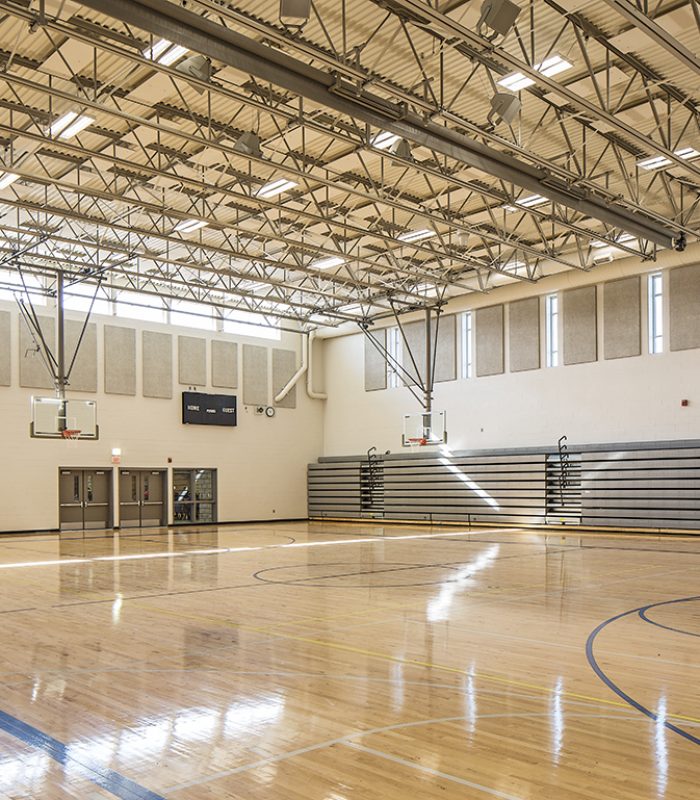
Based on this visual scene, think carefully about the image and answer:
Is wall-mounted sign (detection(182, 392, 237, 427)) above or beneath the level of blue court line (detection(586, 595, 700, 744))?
above

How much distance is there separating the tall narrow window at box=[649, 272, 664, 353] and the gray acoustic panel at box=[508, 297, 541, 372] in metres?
3.86

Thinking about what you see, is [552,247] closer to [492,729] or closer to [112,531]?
[112,531]

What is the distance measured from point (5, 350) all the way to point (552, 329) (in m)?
17.4

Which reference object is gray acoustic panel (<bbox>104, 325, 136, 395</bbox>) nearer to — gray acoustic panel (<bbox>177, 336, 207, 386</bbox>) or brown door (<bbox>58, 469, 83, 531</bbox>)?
gray acoustic panel (<bbox>177, 336, 207, 386</bbox>)

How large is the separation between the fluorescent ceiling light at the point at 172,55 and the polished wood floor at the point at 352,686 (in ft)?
26.0

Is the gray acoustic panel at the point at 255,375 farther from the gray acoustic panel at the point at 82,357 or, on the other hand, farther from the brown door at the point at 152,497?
the gray acoustic panel at the point at 82,357

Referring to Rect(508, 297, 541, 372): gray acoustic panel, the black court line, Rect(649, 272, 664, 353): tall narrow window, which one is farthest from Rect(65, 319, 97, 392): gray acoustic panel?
the black court line

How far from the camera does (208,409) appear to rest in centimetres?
3095

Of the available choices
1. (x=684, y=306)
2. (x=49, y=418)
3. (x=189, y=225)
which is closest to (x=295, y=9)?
(x=189, y=225)

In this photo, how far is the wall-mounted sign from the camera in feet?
99.8

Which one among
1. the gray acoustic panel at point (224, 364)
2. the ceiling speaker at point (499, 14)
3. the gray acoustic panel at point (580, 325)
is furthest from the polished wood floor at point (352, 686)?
the gray acoustic panel at point (224, 364)

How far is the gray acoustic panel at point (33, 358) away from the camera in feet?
87.3

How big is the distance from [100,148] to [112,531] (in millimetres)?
14210

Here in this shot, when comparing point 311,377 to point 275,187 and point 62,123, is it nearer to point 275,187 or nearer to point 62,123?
point 275,187
